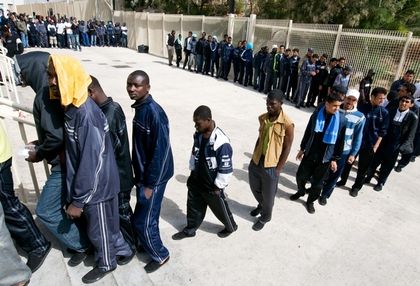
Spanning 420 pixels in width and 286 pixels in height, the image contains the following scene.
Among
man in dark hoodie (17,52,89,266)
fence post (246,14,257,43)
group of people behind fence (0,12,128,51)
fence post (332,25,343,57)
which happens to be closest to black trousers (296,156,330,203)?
man in dark hoodie (17,52,89,266)

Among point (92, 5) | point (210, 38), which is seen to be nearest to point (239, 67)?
point (210, 38)

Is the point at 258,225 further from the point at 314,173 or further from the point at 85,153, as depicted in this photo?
the point at 85,153

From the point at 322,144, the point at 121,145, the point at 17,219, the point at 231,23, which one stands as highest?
the point at 231,23

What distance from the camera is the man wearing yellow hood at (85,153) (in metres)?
2.20

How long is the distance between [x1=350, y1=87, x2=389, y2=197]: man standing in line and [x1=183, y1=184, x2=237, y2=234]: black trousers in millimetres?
2481

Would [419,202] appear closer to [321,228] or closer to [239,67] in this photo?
[321,228]

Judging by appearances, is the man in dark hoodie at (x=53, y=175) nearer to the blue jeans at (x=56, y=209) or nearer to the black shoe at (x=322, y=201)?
the blue jeans at (x=56, y=209)

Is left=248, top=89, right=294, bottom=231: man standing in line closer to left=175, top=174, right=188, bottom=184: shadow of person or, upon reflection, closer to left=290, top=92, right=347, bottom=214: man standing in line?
left=290, top=92, right=347, bottom=214: man standing in line

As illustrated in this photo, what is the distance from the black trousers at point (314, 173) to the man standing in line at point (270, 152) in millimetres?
773

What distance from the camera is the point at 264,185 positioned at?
11.7 ft

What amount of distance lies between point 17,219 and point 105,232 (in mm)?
757

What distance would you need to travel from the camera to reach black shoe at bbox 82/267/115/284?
8.82ft

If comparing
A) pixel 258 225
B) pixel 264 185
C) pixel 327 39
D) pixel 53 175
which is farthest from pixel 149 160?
pixel 327 39

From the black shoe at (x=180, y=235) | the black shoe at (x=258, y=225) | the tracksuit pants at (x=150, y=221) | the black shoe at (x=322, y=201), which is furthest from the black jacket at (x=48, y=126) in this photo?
the black shoe at (x=322, y=201)
